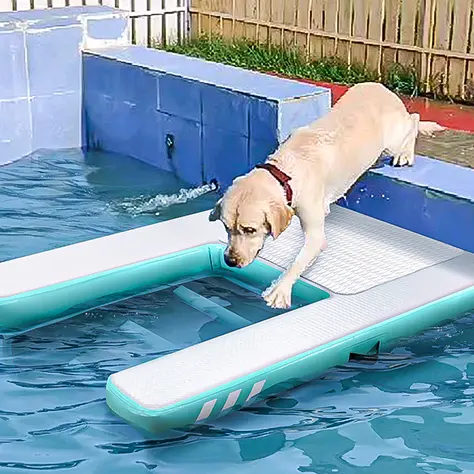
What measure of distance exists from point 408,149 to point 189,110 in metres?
1.86

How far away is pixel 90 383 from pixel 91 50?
13.2ft

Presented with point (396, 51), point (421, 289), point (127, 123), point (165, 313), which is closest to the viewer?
point (421, 289)

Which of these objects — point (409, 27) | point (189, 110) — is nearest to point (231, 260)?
point (189, 110)

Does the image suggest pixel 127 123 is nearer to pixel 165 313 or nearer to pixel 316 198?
pixel 165 313

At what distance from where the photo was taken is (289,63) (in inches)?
357

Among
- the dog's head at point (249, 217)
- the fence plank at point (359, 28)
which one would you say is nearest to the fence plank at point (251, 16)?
the fence plank at point (359, 28)

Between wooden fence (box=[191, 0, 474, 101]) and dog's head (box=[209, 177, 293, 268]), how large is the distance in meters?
4.56

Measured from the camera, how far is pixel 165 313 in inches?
181

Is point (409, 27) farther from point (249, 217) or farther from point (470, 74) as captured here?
point (249, 217)

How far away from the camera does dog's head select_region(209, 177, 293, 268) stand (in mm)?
3584

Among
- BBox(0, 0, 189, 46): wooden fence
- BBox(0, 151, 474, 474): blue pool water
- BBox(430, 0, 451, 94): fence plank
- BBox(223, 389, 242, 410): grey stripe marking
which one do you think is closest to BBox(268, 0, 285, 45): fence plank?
BBox(0, 0, 189, 46): wooden fence

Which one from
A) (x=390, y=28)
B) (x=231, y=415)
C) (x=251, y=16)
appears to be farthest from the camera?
(x=251, y=16)

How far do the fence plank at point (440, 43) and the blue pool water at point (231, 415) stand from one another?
3871 millimetres

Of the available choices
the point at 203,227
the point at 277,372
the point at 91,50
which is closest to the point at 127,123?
the point at 91,50
